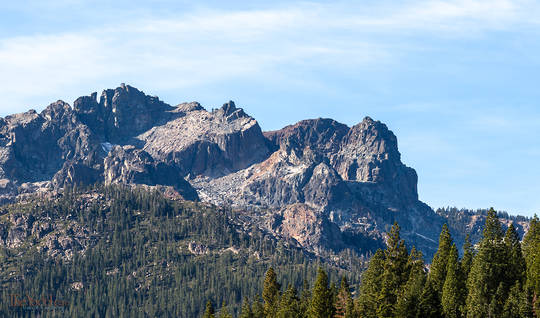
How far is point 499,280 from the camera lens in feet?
627

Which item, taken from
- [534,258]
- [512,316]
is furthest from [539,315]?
[534,258]

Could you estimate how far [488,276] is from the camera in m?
188

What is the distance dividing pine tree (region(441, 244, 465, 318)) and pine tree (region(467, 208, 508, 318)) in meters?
2.32

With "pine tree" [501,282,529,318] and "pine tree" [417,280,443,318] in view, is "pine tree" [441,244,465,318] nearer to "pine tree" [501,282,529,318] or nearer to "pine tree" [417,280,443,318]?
"pine tree" [417,280,443,318]

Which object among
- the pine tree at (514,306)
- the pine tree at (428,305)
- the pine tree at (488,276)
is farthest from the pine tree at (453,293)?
the pine tree at (514,306)

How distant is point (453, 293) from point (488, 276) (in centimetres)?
830

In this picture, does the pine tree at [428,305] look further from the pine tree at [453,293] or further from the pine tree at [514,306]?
the pine tree at [514,306]

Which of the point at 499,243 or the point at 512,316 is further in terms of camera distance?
the point at 499,243

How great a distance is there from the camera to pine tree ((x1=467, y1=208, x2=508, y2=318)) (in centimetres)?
18238

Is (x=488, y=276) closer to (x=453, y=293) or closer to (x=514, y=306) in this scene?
(x=453, y=293)

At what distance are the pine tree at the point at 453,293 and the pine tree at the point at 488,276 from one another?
91.2 inches

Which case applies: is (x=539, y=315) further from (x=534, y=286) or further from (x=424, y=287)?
(x=424, y=287)

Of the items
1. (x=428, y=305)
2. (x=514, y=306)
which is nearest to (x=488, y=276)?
(x=514, y=306)

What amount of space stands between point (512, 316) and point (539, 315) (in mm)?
5101
